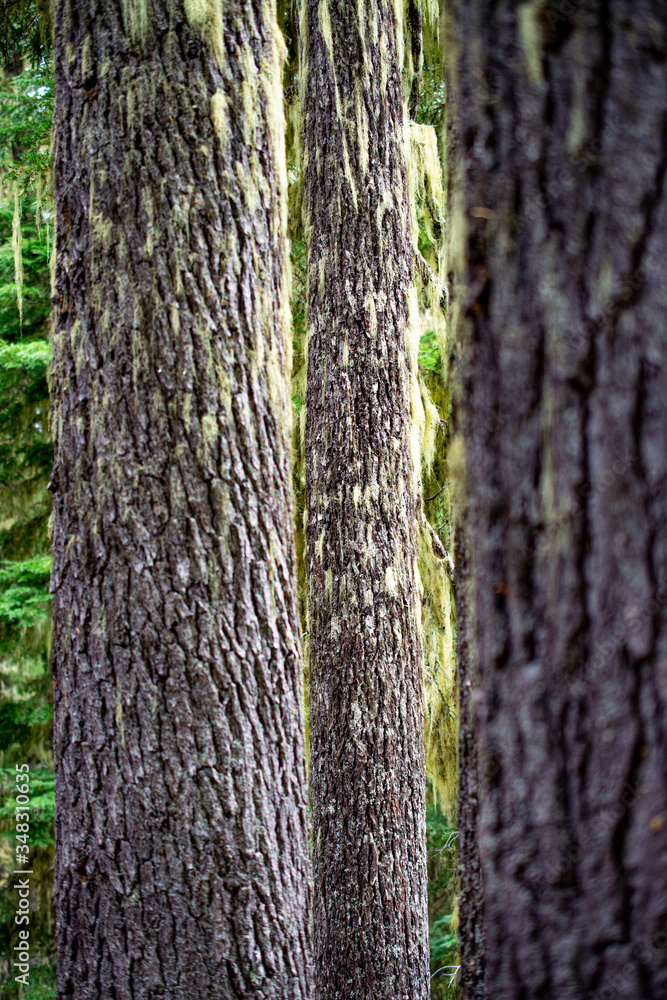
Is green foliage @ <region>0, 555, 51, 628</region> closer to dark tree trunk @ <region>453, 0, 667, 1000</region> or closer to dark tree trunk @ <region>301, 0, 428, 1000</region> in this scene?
dark tree trunk @ <region>301, 0, 428, 1000</region>

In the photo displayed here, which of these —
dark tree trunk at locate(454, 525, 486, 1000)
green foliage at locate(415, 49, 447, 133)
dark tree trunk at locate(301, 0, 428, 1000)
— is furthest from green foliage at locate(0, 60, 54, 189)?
dark tree trunk at locate(454, 525, 486, 1000)

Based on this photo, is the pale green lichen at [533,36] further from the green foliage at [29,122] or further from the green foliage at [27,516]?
the green foliage at [27,516]

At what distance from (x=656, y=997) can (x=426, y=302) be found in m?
4.50

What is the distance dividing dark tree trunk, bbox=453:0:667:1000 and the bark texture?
1015 mm

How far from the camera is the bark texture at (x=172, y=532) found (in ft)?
6.26

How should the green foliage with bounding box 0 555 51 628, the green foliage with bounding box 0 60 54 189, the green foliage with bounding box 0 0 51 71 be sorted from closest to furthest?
the green foliage with bounding box 0 0 51 71, the green foliage with bounding box 0 60 54 189, the green foliage with bounding box 0 555 51 628

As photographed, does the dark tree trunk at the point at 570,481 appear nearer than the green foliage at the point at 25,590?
Yes

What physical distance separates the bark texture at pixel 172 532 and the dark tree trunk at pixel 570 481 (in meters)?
1.02

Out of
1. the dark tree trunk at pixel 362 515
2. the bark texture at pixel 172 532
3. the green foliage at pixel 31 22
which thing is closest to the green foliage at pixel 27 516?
the green foliage at pixel 31 22

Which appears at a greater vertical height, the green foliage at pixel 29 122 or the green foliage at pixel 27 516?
the green foliage at pixel 29 122

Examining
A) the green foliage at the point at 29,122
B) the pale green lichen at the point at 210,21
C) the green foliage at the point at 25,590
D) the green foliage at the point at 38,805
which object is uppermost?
the green foliage at the point at 29,122

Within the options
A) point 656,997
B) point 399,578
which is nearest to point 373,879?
point 399,578

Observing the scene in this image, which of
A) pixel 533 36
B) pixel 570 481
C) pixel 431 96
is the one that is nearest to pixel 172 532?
pixel 570 481

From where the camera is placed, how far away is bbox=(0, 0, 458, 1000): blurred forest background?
15.8ft
